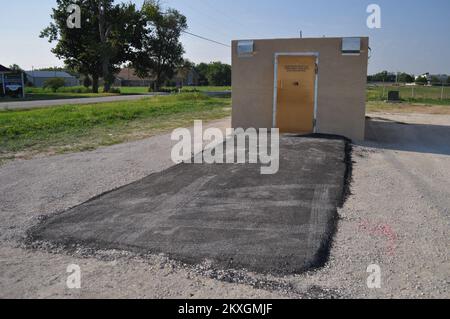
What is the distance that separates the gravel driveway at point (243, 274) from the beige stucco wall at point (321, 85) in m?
3.86

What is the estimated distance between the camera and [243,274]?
3.79 metres

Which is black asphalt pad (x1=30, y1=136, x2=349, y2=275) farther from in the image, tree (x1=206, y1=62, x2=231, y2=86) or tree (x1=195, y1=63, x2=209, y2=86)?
tree (x1=195, y1=63, x2=209, y2=86)

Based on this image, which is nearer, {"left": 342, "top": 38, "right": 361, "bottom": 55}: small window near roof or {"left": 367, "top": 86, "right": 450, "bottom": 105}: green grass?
{"left": 342, "top": 38, "right": 361, "bottom": 55}: small window near roof

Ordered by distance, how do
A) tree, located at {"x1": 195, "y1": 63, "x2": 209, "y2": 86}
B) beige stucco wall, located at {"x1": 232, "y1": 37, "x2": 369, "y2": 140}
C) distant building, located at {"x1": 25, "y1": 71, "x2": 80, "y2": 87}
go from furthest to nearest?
tree, located at {"x1": 195, "y1": 63, "x2": 209, "y2": 86}
distant building, located at {"x1": 25, "y1": 71, "x2": 80, "y2": 87}
beige stucco wall, located at {"x1": 232, "y1": 37, "x2": 369, "y2": 140}

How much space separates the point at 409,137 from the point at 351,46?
12.7 feet

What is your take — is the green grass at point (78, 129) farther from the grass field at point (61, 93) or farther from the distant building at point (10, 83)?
the distant building at point (10, 83)

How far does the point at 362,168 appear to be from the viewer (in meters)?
8.57

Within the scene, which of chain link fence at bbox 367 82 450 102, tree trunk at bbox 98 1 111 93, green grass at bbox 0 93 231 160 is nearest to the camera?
green grass at bbox 0 93 231 160

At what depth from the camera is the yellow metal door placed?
1326 centimetres

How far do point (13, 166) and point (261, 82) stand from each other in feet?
24.1

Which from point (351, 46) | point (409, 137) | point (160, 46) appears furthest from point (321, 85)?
point (160, 46)

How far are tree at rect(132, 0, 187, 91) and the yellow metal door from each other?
174ft

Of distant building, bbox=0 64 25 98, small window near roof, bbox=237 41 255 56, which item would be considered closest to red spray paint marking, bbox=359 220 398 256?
small window near roof, bbox=237 41 255 56

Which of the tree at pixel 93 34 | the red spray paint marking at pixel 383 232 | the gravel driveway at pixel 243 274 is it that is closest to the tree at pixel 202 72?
the tree at pixel 93 34
